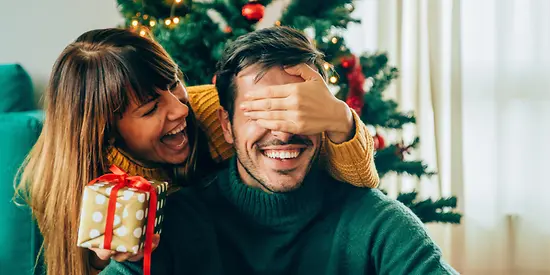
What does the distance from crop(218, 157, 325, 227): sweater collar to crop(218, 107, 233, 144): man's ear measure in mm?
99

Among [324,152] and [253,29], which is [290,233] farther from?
[253,29]

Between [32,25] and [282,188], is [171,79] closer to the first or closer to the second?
[282,188]

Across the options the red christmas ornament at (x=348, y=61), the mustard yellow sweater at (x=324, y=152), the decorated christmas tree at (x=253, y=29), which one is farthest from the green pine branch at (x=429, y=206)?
the mustard yellow sweater at (x=324, y=152)

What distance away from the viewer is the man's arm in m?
1.05

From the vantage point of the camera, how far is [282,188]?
1166 mm

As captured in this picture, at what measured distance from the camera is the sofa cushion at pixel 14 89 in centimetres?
210

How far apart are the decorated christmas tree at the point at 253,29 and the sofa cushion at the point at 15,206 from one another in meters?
0.50

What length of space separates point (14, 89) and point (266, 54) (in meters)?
1.41

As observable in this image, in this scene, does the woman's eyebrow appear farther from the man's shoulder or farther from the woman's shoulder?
the man's shoulder

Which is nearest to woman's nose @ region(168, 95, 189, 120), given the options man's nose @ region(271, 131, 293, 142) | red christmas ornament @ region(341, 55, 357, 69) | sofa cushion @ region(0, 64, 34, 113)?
man's nose @ region(271, 131, 293, 142)

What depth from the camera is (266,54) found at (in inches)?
44.4

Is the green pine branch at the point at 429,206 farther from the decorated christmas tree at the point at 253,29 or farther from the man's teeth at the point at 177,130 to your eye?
the man's teeth at the point at 177,130

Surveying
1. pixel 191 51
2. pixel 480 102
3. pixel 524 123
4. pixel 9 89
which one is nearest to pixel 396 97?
pixel 480 102

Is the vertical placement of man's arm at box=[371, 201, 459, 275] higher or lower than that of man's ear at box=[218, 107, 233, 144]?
lower
